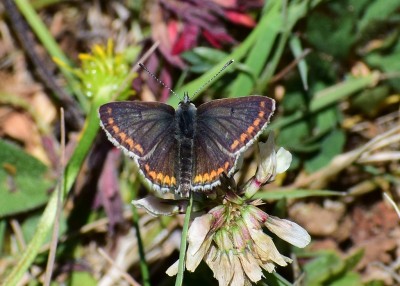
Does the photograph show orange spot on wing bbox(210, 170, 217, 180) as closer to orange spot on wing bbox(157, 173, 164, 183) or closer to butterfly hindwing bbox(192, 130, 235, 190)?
butterfly hindwing bbox(192, 130, 235, 190)

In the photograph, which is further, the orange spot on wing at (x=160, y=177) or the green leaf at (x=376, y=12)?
the green leaf at (x=376, y=12)

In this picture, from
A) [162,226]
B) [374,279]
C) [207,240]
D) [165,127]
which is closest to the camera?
[207,240]

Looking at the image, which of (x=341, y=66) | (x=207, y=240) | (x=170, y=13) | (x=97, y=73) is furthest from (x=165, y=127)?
(x=341, y=66)

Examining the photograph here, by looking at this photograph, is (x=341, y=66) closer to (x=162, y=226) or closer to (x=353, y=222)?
(x=353, y=222)

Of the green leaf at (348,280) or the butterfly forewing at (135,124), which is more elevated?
the butterfly forewing at (135,124)

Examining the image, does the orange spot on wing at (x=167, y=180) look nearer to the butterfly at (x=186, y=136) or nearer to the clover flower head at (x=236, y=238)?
the butterfly at (x=186, y=136)

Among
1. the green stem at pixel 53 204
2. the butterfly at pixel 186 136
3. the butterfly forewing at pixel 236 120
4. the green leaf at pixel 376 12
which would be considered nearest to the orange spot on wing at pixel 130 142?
the butterfly at pixel 186 136

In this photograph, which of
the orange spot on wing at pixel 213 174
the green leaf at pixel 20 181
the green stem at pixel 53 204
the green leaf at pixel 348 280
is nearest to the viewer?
the orange spot on wing at pixel 213 174

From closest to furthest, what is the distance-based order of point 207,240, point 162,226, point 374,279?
point 207,240
point 374,279
point 162,226
